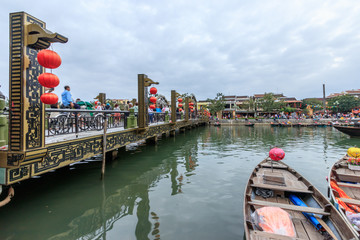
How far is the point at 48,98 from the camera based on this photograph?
13.6ft

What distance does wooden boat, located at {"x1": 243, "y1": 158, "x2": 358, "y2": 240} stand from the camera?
9.80 feet

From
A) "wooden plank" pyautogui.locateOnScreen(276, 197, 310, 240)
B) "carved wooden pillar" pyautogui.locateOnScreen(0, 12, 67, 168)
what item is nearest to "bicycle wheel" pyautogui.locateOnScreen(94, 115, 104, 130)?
"carved wooden pillar" pyautogui.locateOnScreen(0, 12, 67, 168)

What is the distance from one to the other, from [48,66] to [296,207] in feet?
18.9

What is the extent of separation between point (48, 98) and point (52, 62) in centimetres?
77

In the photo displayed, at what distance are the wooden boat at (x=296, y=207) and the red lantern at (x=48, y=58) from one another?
15.7 feet

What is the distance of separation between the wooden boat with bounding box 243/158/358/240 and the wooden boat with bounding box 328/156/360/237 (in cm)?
37

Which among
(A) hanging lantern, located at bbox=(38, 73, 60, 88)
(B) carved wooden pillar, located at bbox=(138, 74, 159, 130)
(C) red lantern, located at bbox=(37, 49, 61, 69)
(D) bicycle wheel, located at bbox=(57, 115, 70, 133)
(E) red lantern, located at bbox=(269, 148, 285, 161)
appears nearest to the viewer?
(C) red lantern, located at bbox=(37, 49, 61, 69)

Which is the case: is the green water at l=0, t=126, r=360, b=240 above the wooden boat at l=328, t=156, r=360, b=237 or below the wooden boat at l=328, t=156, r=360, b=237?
below

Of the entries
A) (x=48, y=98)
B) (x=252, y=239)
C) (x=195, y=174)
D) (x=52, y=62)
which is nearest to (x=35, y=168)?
(x=48, y=98)

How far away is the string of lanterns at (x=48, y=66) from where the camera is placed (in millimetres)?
3963

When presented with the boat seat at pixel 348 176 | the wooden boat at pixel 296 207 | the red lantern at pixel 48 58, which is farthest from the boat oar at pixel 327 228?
the red lantern at pixel 48 58

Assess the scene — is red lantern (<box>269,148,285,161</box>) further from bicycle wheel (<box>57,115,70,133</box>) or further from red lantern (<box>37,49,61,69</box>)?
bicycle wheel (<box>57,115,70,133</box>)

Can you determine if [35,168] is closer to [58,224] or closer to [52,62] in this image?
[58,224]

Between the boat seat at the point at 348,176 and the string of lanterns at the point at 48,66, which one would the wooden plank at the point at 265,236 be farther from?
the string of lanterns at the point at 48,66
